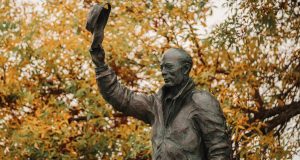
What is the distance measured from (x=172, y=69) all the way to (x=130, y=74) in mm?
6031

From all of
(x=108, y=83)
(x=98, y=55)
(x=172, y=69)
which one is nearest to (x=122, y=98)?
(x=108, y=83)

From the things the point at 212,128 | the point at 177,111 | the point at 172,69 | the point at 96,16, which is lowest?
the point at 212,128

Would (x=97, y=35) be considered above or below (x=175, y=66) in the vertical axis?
above

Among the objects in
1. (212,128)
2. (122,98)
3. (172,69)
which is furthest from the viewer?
(122,98)

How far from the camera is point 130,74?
12852mm

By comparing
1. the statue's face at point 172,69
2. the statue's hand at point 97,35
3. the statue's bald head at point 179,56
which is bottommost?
the statue's face at point 172,69

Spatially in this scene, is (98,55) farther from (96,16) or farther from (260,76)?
(260,76)

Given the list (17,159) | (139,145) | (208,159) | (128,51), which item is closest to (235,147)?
(139,145)

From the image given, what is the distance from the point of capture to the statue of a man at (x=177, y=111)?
22.1ft

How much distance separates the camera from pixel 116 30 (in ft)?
40.6

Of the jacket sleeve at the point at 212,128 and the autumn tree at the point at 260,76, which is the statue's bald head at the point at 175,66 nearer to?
the jacket sleeve at the point at 212,128

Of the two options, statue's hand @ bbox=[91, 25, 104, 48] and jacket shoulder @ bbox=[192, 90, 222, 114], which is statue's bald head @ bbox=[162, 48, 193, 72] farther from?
statue's hand @ bbox=[91, 25, 104, 48]

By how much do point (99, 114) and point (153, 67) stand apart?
0.95m

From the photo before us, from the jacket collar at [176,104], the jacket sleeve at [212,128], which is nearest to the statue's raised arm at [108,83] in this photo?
the jacket collar at [176,104]
